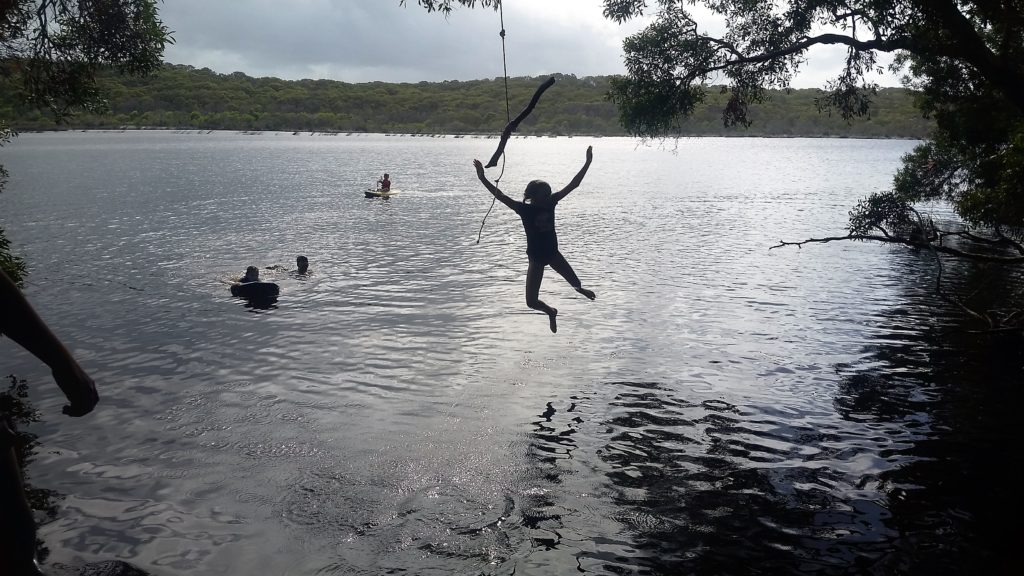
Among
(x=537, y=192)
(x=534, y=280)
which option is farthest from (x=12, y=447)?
(x=534, y=280)

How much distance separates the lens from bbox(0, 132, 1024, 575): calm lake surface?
384 inches

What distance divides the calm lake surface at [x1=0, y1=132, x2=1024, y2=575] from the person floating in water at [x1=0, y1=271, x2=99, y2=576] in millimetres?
5935

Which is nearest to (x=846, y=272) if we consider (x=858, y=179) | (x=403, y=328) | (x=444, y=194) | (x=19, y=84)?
(x=403, y=328)

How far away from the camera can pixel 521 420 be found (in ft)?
48.4

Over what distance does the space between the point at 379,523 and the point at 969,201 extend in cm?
2085

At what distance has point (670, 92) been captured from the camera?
1794cm

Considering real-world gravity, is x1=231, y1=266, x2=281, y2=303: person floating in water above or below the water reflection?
above

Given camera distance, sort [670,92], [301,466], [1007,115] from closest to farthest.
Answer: [301,466] → [670,92] → [1007,115]

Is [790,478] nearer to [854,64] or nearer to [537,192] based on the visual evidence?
[537,192]

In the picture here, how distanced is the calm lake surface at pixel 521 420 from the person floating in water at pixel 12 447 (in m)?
5.93

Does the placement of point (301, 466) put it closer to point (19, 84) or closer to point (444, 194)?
point (19, 84)

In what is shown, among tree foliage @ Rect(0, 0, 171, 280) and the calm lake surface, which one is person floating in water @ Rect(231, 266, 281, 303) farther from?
tree foliage @ Rect(0, 0, 171, 280)

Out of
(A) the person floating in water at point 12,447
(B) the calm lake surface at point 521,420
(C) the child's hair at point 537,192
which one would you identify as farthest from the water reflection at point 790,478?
(A) the person floating in water at point 12,447

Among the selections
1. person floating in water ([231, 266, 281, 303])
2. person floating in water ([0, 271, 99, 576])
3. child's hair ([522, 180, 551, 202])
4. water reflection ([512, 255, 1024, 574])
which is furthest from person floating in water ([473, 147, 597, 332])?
person floating in water ([231, 266, 281, 303])
